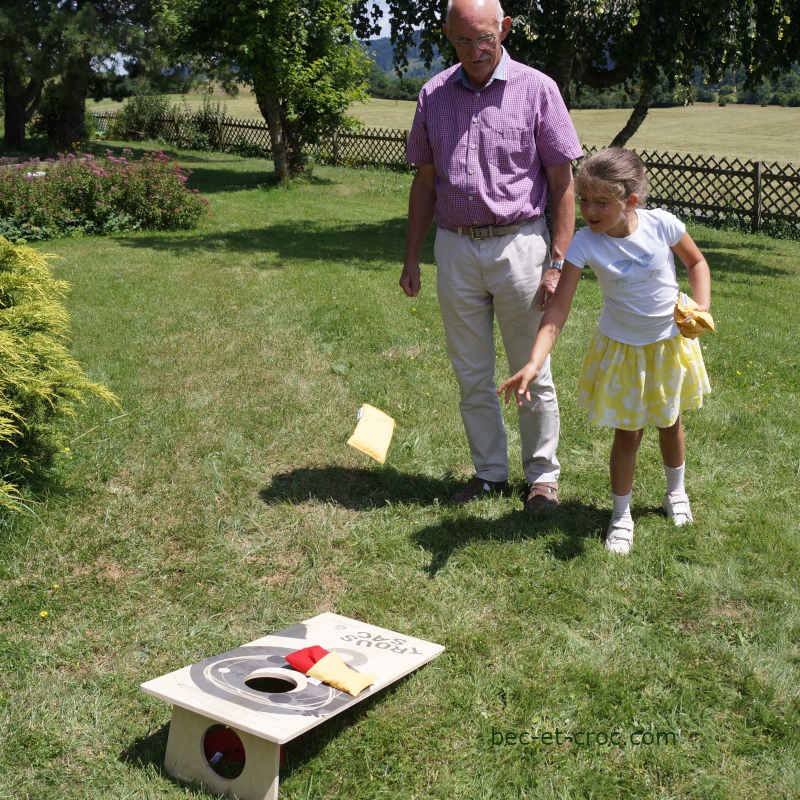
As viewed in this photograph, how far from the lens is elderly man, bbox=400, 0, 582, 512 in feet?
12.5

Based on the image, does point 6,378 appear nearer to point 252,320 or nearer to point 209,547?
point 209,547

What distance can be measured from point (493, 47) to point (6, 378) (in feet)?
8.78

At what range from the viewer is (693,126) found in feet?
135

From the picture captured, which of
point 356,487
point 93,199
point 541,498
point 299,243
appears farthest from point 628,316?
point 93,199

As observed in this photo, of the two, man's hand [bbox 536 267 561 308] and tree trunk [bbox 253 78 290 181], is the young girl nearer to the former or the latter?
man's hand [bbox 536 267 561 308]

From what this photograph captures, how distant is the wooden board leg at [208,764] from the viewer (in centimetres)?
252

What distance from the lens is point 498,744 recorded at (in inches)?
109

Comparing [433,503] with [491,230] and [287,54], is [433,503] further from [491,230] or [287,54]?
[287,54]

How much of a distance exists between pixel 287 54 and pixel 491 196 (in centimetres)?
1539

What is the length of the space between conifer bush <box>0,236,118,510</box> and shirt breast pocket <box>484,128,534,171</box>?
7.75 ft

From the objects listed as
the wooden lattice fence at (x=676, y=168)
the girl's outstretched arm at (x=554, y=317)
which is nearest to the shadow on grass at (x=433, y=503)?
the girl's outstretched arm at (x=554, y=317)

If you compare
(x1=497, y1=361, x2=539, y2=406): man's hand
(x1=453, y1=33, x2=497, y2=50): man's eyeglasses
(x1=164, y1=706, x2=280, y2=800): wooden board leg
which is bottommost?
(x1=164, y1=706, x2=280, y2=800): wooden board leg

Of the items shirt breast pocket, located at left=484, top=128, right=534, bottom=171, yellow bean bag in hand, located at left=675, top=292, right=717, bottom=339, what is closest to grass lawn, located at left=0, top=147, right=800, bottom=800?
yellow bean bag in hand, located at left=675, top=292, right=717, bottom=339

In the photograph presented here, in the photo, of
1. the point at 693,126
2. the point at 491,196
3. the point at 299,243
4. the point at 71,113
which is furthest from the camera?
the point at 693,126
